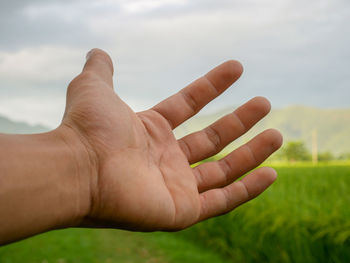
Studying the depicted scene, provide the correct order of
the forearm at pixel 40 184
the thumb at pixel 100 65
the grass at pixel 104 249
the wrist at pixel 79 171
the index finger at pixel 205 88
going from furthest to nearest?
the grass at pixel 104 249, the index finger at pixel 205 88, the thumb at pixel 100 65, the wrist at pixel 79 171, the forearm at pixel 40 184

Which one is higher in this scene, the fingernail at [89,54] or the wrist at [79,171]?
the fingernail at [89,54]

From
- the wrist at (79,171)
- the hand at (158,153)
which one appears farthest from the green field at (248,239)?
the wrist at (79,171)

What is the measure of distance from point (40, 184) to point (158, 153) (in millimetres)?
560

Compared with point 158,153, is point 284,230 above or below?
below

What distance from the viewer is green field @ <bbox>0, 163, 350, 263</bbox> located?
8.66ft

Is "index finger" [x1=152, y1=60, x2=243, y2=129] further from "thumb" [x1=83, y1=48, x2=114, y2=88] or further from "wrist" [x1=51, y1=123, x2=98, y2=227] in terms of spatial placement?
"wrist" [x1=51, y1=123, x2=98, y2=227]

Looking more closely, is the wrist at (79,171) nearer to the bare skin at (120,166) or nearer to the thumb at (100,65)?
the bare skin at (120,166)

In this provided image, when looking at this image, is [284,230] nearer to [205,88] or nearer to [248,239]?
[248,239]

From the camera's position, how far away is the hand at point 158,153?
4.43 feet

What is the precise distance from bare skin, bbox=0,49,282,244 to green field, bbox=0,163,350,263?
1113 millimetres

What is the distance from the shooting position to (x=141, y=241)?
480 centimetres

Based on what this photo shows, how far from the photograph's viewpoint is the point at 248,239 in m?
3.35

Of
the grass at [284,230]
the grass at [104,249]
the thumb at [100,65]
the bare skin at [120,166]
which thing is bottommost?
the grass at [104,249]

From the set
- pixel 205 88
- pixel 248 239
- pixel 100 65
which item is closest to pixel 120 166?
pixel 100 65
